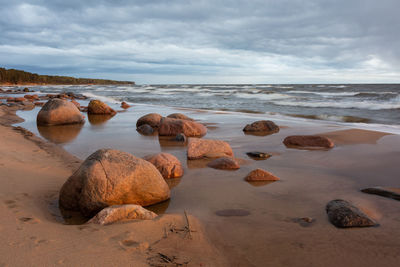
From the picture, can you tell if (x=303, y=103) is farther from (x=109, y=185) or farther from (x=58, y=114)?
(x=109, y=185)

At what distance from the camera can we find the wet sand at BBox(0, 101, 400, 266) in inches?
76.5

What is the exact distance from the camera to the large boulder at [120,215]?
2195mm

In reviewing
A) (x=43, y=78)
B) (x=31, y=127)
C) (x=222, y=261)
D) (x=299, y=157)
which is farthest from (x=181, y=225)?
(x=43, y=78)

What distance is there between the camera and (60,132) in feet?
23.1

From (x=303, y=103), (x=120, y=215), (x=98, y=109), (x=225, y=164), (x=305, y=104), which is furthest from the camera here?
(x=303, y=103)

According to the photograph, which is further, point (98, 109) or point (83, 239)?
point (98, 109)

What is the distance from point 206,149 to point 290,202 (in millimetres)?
1934

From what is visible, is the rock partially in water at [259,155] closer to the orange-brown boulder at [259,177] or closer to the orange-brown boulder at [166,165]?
the orange-brown boulder at [259,177]

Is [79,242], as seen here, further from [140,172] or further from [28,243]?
[140,172]

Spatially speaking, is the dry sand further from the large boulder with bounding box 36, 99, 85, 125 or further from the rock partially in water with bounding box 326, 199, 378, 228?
the large boulder with bounding box 36, 99, 85, 125

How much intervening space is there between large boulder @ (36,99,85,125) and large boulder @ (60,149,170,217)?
248 inches

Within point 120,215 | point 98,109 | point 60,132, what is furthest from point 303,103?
point 120,215

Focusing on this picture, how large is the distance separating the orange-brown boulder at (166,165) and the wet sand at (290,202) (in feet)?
0.46

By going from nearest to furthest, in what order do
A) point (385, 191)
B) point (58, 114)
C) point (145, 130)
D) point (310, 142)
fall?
1. point (385, 191)
2. point (310, 142)
3. point (145, 130)
4. point (58, 114)
